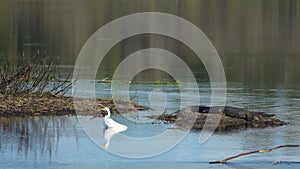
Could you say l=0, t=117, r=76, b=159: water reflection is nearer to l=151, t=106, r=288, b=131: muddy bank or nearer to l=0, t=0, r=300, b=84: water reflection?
l=151, t=106, r=288, b=131: muddy bank

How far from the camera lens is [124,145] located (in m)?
16.7

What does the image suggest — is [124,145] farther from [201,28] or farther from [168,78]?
[201,28]

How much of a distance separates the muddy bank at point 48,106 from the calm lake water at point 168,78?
499 mm

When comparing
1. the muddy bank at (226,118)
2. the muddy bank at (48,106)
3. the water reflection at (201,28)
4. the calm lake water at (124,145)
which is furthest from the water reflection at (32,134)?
the water reflection at (201,28)

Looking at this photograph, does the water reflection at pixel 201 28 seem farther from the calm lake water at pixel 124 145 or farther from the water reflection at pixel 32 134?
the water reflection at pixel 32 134

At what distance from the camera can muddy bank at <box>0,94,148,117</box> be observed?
19.5 m

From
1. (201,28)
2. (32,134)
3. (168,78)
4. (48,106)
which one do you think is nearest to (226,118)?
(48,106)

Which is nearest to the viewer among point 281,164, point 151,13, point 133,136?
point 281,164

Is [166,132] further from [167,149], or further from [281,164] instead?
[281,164]

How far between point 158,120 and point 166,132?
147 centimetres

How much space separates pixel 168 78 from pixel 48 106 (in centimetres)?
861

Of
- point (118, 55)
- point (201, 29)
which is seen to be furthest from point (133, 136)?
point (201, 29)

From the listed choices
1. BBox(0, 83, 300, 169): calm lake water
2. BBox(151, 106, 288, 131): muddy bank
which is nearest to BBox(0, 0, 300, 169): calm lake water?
BBox(0, 83, 300, 169): calm lake water

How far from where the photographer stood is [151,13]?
62.5m
